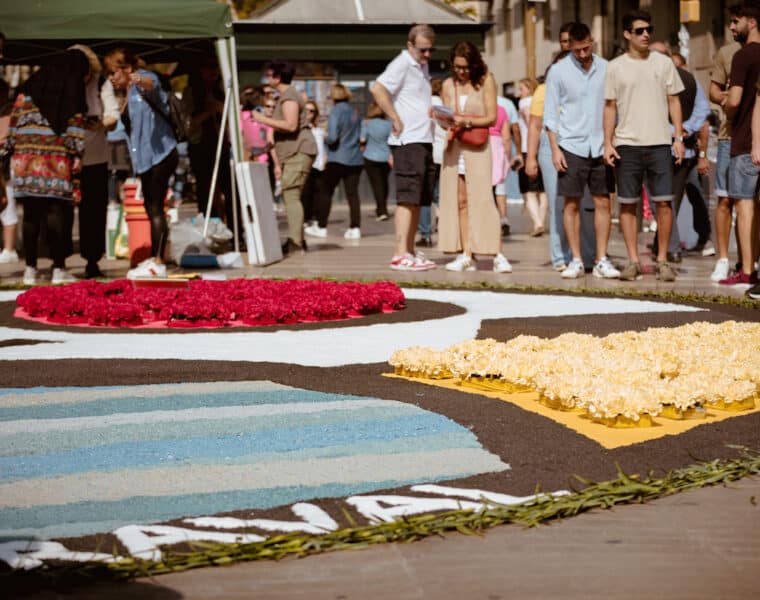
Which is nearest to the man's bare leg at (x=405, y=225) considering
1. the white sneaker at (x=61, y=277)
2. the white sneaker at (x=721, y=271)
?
the white sneaker at (x=721, y=271)

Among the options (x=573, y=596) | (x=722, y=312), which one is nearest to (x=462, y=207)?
(x=722, y=312)

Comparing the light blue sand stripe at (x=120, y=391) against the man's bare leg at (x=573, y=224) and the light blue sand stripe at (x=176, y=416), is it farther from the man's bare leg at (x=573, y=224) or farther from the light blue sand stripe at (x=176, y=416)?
the man's bare leg at (x=573, y=224)

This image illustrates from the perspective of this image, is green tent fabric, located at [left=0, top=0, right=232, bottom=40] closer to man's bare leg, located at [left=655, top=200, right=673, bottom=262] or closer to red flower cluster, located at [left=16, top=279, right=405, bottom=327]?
man's bare leg, located at [left=655, top=200, right=673, bottom=262]

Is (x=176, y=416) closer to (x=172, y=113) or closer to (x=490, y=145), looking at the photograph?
(x=172, y=113)

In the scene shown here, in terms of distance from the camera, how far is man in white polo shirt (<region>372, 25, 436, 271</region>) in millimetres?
14195

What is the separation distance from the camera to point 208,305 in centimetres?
992

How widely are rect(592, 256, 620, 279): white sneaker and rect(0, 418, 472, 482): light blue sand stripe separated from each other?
7890 millimetres

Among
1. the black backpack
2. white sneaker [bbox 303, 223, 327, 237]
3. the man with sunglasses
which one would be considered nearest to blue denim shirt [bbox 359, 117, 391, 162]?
white sneaker [bbox 303, 223, 327, 237]

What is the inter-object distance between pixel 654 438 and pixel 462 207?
29.8ft

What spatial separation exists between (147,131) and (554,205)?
4014 mm

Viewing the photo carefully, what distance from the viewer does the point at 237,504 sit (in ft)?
14.6

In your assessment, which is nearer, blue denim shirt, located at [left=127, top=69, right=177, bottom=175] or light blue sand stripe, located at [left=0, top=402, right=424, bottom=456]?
light blue sand stripe, located at [left=0, top=402, right=424, bottom=456]

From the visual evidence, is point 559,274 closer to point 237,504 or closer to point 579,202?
point 579,202

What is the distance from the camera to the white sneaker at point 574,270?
13609 mm
